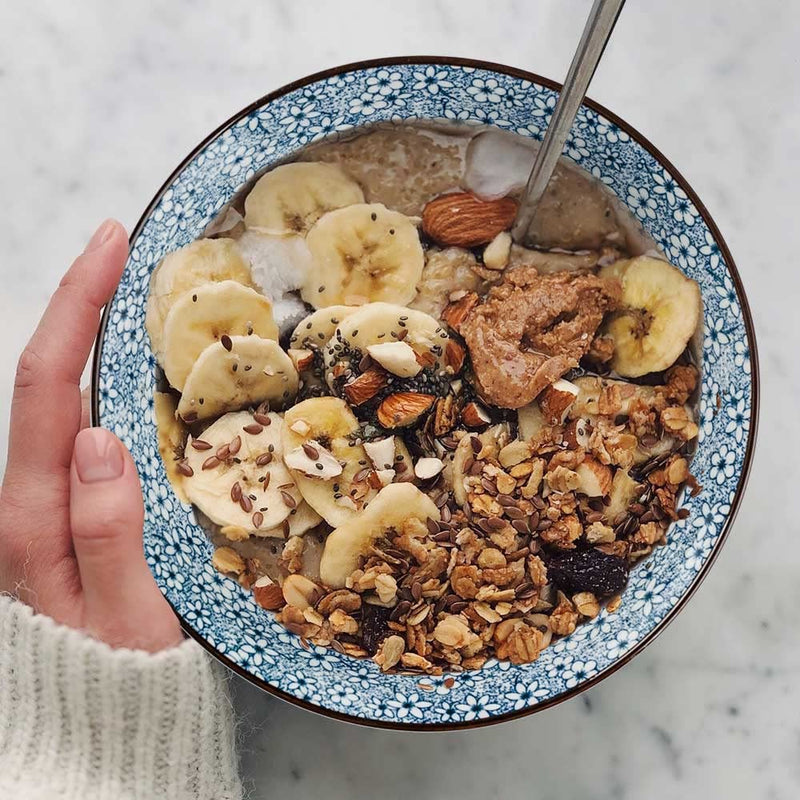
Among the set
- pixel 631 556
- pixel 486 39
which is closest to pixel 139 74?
pixel 486 39

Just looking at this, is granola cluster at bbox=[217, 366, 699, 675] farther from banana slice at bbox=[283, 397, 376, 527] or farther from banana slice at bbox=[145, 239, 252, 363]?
banana slice at bbox=[145, 239, 252, 363]

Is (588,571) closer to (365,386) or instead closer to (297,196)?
(365,386)

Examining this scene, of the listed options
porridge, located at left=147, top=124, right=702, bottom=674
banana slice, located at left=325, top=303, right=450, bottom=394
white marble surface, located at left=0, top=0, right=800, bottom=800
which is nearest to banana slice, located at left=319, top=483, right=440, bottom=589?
A: porridge, located at left=147, top=124, right=702, bottom=674

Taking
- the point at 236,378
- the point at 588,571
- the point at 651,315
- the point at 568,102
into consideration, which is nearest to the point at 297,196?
the point at 236,378

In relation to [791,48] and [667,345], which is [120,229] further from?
[791,48]

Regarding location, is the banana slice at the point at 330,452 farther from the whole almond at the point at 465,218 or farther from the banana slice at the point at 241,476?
the whole almond at the point at 465,218

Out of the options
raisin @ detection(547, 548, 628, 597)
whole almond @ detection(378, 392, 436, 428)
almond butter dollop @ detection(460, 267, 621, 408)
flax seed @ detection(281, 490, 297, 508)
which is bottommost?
flax seed @ detection(281, 490, 297, 508)
